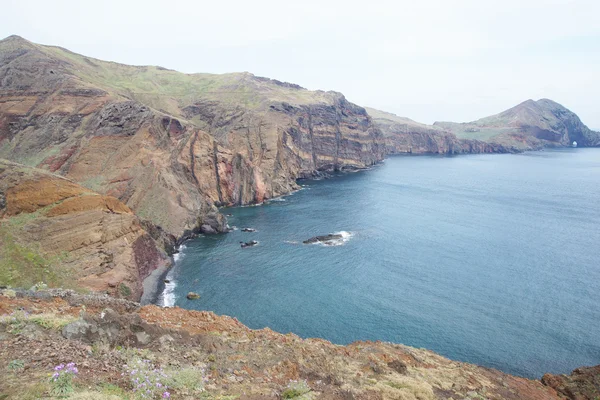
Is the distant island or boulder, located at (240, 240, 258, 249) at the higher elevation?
the distant island

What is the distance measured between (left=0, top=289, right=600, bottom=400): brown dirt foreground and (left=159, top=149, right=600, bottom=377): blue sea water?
41.7ft

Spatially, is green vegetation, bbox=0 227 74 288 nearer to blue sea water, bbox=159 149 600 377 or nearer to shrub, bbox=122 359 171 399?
blue sea water, bbox=159 149 600 377

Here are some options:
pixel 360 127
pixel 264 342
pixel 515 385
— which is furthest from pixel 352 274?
pixel 360 127

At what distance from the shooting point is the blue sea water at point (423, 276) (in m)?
43.1

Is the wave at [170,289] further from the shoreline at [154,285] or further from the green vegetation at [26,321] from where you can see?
the green vegetation at [26,321]

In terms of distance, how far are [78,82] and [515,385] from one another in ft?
377

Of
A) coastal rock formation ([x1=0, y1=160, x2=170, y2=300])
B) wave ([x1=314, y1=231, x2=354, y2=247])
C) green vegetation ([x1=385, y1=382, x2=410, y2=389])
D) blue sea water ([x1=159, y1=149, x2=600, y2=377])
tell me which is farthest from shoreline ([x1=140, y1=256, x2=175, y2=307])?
green vegetation ([x1=385, y1=382, x2=410, y2=389])

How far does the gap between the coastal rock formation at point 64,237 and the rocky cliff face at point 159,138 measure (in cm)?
1826

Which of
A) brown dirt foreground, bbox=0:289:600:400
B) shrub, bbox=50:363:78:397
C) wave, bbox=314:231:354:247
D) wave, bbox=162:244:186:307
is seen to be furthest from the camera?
wave, bbox=314:231:354:247

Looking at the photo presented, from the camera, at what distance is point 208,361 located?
63.5ft

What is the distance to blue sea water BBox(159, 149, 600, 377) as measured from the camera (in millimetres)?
43062

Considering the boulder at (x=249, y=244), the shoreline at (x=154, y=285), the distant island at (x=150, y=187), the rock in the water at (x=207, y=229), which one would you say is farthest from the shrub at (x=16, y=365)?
the rock in the water at (x=207, y=229)

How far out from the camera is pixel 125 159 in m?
80.6

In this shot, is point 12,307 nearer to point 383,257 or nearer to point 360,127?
point 383,257
